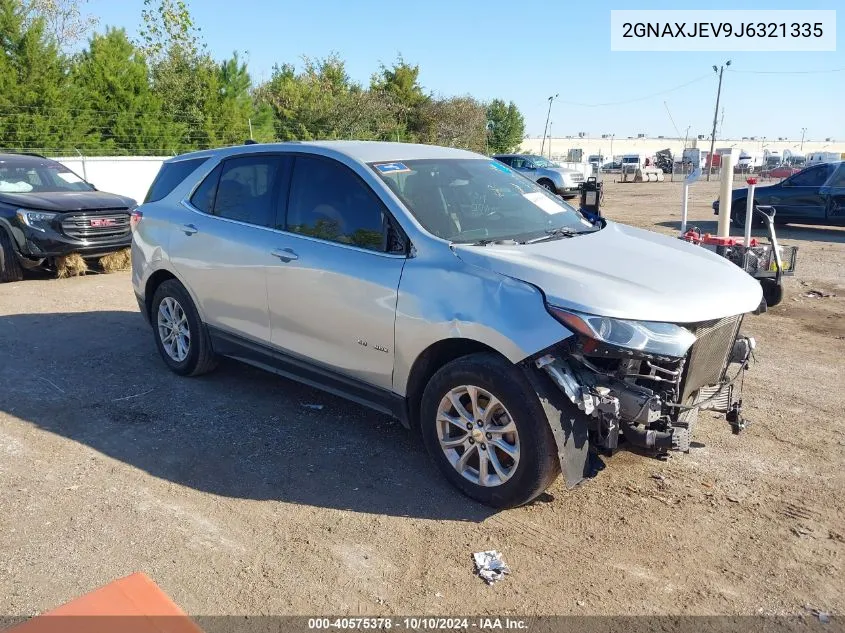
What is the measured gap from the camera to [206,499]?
3980mm

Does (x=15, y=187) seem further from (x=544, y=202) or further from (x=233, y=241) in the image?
(x=544, y=202)

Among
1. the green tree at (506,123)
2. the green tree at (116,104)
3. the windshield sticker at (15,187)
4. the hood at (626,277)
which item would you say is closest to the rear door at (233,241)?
the hood at (626,277)

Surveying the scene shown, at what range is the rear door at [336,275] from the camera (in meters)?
4.19

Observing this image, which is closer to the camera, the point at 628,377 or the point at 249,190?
the point at 628,377

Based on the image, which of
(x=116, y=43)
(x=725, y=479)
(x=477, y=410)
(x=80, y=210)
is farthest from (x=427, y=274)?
(x=116, y=43)

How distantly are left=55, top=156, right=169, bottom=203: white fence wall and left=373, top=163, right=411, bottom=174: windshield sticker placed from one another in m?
13.8

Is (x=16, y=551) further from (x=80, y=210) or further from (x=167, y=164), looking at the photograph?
(x=80, y=210)

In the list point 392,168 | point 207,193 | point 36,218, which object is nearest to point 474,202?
point 392,168

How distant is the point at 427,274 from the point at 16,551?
8.10ft

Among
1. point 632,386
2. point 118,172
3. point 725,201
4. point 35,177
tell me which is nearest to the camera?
point 632,386

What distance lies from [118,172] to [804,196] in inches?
619

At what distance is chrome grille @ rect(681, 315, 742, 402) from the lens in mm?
3605

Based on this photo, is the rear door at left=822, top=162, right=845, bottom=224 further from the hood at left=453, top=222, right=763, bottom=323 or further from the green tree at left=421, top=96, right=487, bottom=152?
the green tree at left=421, top=96, right=487, bottom=152

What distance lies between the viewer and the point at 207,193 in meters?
5.60
